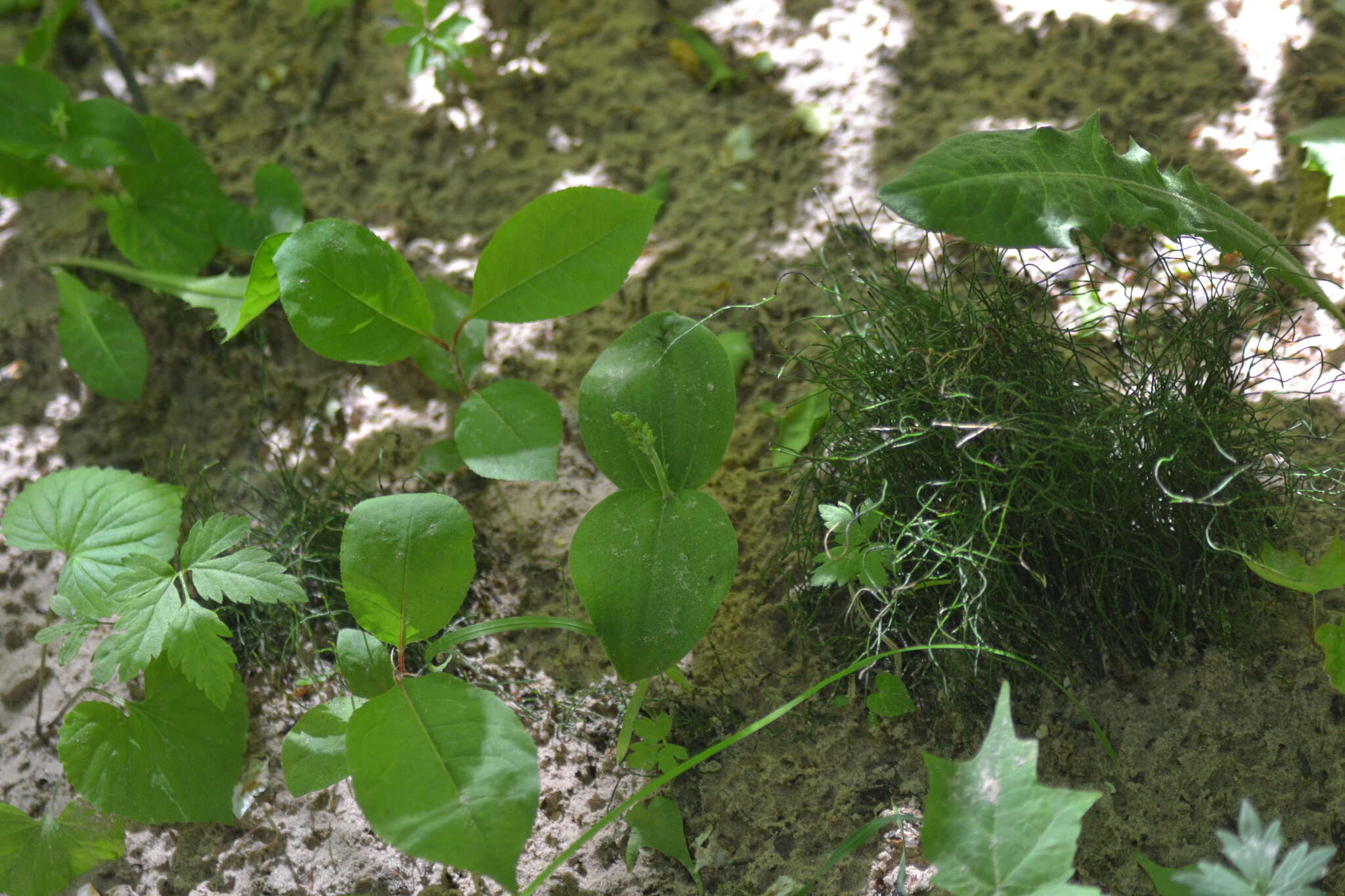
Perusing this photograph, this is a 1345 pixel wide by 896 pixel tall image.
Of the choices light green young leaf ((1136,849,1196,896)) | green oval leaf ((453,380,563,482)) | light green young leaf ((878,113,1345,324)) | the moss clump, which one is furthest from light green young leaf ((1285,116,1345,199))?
green oval leaf ((453,380,563,482))

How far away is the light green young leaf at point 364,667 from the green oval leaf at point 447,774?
1.5 inches

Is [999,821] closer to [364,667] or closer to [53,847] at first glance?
[364,667]

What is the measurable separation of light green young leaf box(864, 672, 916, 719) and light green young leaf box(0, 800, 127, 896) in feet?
3.25

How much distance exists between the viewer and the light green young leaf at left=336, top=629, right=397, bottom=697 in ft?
3.77

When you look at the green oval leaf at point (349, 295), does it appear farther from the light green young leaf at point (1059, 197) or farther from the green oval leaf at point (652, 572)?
the light green young leaf at point (1059, 197)

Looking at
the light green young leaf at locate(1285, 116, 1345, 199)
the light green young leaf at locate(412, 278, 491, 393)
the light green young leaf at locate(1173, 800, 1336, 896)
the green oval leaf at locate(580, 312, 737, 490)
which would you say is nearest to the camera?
the light green young leaf at locate(1173, 800, 1336, 896)

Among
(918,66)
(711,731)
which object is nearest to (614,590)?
(711,731)

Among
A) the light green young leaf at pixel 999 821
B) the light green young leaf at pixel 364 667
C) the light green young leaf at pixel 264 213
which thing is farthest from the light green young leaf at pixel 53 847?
the light green young leaf at pixel 999 821

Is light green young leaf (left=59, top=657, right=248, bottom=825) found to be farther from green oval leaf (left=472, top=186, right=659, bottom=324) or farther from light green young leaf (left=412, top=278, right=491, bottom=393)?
green oval leaf (left=472, top=186, right=659, bottom=324)

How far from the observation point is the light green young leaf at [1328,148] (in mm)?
1313

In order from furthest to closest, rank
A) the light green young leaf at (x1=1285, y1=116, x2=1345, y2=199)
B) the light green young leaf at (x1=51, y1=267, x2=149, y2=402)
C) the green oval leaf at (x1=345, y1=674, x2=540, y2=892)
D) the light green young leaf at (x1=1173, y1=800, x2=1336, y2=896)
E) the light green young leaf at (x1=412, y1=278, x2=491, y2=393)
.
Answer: the light green young leaf at (x1=51, y1=267, x2=149, y2=402)
the light green young leaf at (x1=412, y1=278, x2=491, y2=393)
the light green young leaf at (x1=1285, y1=116, x2=1345, y2=199)
the green oval leaf at (x1=345, y1=674, x2=540, y2=892)
the light green young leaf at (x1=1173, y1=800, x2=1336, y2=896)

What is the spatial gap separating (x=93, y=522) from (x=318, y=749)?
500 millimetres

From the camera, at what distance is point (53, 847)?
126 cm

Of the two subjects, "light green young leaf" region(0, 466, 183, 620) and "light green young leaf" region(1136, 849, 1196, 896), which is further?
"light green young leaf" region(0, 466, 183, 620)
